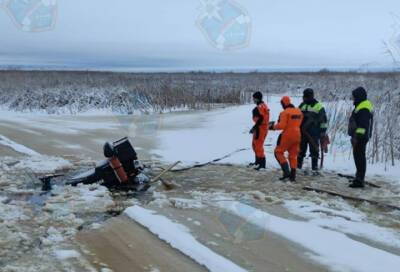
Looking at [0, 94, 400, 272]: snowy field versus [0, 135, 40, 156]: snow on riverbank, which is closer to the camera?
[0, 94, 400, 272]: snowy field

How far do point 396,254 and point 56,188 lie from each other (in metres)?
5.33

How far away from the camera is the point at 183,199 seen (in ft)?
25.7

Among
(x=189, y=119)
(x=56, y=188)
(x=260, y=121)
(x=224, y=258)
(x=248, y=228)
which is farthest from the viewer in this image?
(x=189, y=119)

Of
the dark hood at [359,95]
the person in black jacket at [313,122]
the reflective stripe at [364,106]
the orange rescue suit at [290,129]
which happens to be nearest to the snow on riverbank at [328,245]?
the orange rescue suit at [290,129]

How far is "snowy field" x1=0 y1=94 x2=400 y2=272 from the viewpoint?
541 cm

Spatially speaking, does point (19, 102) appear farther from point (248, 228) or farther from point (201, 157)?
point (248, 228)

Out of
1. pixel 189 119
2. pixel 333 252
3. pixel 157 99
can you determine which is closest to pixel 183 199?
pixel 333 252

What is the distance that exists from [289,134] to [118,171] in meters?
3.13

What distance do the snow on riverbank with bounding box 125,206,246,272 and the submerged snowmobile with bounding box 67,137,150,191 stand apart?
1296mm

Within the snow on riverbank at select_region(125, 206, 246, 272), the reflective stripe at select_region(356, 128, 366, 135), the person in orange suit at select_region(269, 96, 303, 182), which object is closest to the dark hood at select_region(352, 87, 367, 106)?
the reflective stripe at select_region(356, 128, 366, 135)

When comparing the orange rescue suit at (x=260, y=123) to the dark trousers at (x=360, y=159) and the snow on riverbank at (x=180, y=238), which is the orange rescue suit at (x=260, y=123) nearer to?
the dark trousers at (x=360, y=159)

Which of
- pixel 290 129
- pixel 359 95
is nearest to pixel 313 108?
pixel 290 129

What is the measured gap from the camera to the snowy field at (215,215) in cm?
541

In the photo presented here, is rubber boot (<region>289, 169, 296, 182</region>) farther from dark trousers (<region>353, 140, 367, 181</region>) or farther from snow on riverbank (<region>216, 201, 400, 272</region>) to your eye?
snow on riverbank (<region>216, 201, 400, 272</region>)
